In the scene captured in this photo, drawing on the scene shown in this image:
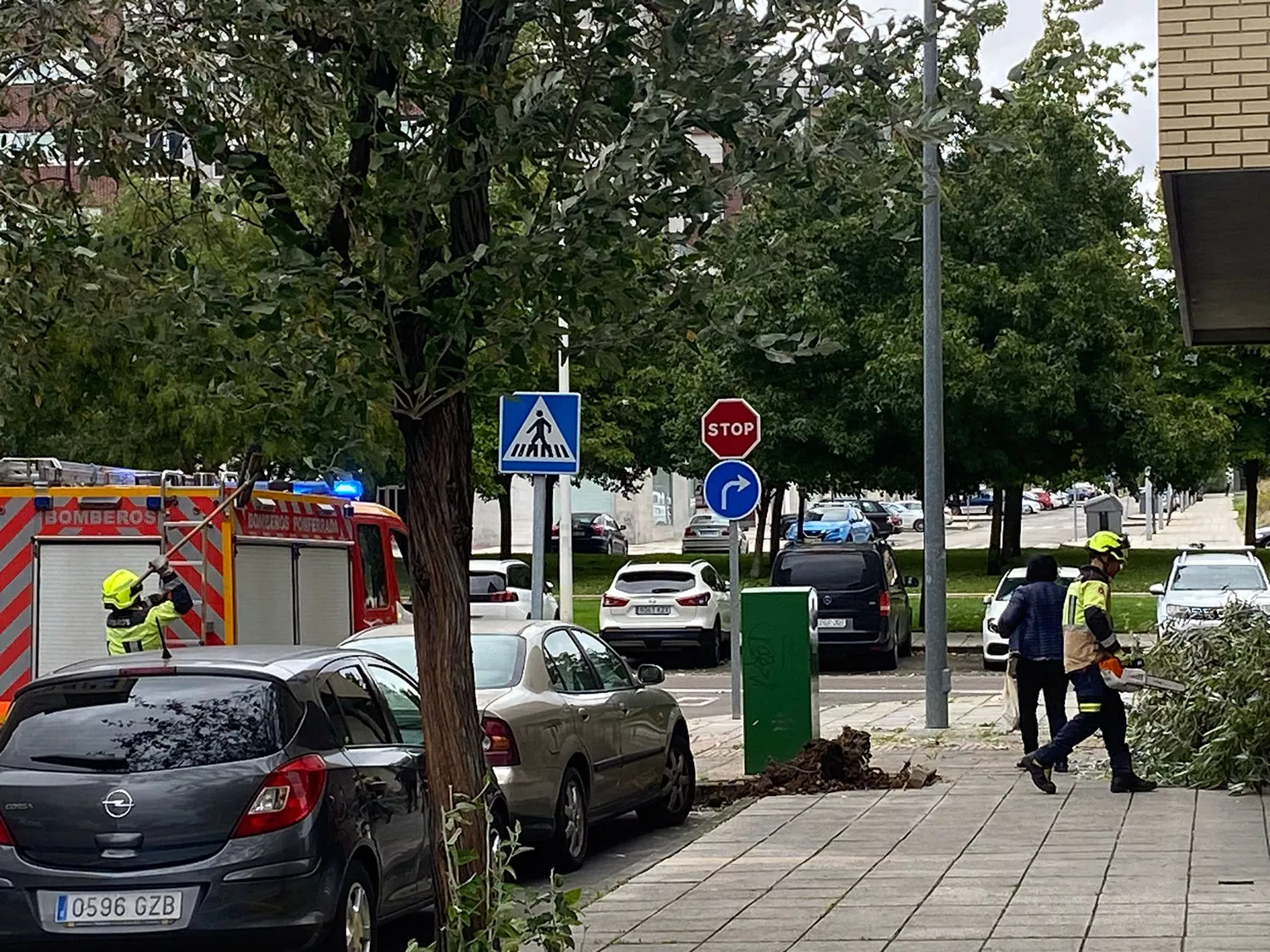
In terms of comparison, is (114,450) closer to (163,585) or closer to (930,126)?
(163,585)

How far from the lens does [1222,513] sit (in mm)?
94688

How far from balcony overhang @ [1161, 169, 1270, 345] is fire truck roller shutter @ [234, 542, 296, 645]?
7.41 meters

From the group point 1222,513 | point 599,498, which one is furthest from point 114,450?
point 1222,513

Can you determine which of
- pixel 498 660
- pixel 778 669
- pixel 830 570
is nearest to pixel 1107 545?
pixel 778 669

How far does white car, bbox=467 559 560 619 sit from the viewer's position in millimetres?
29139

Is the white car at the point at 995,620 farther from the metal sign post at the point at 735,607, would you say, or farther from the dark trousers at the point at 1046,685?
the dark trousers at the point at 1046,685

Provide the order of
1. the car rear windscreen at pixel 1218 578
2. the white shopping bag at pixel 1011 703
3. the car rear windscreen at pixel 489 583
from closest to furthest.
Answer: the white shopping bag at pixel 1011 703, the car rear windscreen at pixel 1218 578, the car rear windscreen at pixel 489 583

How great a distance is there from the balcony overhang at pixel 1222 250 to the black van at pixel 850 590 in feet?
41.8

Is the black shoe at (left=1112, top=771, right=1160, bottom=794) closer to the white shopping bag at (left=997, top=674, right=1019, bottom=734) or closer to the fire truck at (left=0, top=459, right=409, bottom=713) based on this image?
the white shopping bag at (left=997, top=674, right=1019, bottom=734)

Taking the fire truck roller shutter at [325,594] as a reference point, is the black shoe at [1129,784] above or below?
below

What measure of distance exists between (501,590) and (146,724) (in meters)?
22.9

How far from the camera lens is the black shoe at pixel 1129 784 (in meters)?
13.5

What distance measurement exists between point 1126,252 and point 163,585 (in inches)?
1086

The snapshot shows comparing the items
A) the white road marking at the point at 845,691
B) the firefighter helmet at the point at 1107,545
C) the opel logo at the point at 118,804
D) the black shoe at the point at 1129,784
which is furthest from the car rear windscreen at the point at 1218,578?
the opel logo at the point at 118,804
